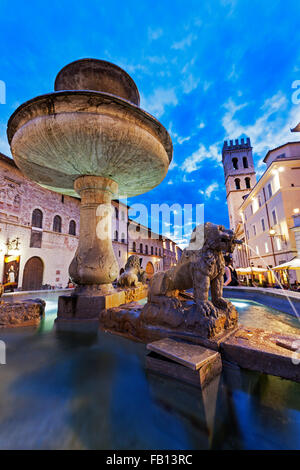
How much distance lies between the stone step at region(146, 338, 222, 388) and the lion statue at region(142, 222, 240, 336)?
1.11ft

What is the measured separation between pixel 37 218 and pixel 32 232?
1.17 metres

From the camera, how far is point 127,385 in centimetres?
157

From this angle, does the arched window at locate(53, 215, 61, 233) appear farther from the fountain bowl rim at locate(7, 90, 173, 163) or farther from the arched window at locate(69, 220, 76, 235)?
the fountain bowl rim at locate(7, 90, 173, 163)

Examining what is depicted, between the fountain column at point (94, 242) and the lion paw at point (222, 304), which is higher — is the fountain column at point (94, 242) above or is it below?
above

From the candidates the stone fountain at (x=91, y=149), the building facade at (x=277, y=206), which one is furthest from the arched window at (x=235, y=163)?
the stone fountain at (x=91, y=149)

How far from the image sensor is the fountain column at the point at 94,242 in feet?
12.7

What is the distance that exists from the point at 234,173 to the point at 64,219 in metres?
31.0

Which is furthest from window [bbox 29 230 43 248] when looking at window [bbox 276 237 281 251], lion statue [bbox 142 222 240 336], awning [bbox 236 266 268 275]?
window [bbox 276 237 281 251]

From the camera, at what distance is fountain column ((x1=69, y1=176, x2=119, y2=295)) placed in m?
3.87

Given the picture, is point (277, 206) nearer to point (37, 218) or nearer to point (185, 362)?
point (185, 362)

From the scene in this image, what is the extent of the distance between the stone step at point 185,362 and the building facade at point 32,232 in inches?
491

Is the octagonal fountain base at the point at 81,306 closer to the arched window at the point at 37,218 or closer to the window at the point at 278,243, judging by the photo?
the arched window at the point at 37,218
